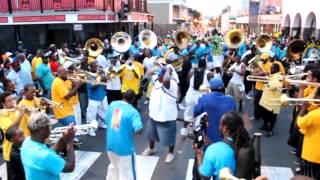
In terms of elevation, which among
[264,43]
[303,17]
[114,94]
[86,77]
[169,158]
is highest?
[303,17]

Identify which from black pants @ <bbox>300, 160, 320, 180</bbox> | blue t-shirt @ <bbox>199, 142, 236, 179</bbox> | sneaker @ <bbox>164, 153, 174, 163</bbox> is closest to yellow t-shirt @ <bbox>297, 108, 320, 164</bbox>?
black pants @ <bbox>300, 160, 320, 180</bbox>

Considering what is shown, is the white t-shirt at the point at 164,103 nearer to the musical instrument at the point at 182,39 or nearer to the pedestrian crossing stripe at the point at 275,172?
the pedestrian crossing stripe at the point at 275,172

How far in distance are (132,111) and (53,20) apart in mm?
15291

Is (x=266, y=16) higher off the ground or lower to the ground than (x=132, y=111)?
higher

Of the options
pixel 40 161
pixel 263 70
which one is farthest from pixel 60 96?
pixel 263 70

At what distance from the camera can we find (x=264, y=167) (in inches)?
261

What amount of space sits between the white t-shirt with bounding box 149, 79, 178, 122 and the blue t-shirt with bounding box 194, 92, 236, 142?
1400 mm

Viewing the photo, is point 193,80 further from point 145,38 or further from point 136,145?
point 145,38

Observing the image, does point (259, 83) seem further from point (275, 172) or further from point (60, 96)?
point (60, 96)

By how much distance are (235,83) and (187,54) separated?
3.07 meters

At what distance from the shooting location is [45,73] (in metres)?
10.0

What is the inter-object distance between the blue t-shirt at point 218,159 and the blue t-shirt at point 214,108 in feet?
6.13

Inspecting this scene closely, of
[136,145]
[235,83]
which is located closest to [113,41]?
[235,83]

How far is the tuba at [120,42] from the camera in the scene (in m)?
12.2
